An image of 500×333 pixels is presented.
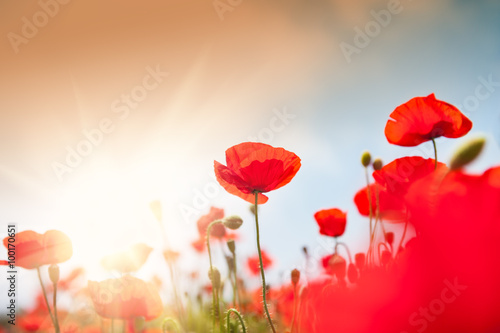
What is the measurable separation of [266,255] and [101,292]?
2837 mm

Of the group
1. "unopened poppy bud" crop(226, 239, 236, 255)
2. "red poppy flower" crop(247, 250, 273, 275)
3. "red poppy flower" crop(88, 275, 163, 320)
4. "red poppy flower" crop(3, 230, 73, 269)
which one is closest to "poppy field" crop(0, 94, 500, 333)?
"unopened poppy bud" crop(226, 239, 236, 255)

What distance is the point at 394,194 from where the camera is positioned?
697 mm

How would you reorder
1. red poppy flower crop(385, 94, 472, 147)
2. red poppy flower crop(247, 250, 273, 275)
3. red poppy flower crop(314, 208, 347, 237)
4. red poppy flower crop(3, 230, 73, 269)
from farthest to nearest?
red poppy flower crop(247, 250, 273, 275), red poppy flower crop(314, 208, 347, 237), red poppy flower crop(3, 230, 73, 269), red poppy flower crop(385, 94, 472, 147)

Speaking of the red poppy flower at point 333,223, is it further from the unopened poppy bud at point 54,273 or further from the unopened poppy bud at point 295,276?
the unopened poppy bud at point 54,273

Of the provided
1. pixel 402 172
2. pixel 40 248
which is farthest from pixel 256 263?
pixel 402 172

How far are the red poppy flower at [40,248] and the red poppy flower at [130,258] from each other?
0.35 meters

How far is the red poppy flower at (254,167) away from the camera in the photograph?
1.08 metres

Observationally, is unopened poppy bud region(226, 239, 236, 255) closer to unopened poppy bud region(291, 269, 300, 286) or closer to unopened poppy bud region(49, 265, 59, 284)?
unopened poppy bud region(291, 269, 300, 286)

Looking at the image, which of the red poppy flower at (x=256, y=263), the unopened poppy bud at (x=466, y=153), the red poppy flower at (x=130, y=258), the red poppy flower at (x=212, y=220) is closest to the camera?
the unopened poppy bud at (x=466, y=153)

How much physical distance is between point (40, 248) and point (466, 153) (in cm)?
145

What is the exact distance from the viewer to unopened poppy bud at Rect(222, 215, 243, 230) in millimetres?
1187

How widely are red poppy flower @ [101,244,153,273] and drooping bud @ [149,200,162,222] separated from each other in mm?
191

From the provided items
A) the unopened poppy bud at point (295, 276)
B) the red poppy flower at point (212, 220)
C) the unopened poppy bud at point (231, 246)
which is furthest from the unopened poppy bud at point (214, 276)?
the red poppy flower at point (212, 220)

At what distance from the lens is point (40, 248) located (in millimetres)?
1368
